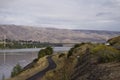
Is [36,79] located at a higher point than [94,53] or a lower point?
lower

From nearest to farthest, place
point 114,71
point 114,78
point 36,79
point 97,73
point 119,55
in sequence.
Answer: point 114,78
point 114,71
point 97,73
point 119,55
point 36,79

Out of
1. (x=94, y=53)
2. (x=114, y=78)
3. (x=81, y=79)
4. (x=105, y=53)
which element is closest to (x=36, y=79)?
(x=94, y=53)

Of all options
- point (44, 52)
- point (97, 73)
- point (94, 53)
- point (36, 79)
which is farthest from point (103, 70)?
point (44, 52)

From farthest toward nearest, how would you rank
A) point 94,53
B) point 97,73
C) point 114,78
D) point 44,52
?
point 44,52
point 94,53
point 97,73
point 114,78

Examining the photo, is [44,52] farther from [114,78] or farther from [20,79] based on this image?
[114,78]

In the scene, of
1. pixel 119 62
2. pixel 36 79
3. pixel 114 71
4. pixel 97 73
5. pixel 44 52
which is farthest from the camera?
pixel 44 52

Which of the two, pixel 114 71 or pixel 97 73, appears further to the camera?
pixel 97 73

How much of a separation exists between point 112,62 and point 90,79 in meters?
3.67

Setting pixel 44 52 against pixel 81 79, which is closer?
pixel 81 79

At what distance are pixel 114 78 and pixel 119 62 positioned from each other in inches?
187

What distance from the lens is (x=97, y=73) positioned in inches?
670

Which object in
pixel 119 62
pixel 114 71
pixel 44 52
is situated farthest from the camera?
pixel 44 52

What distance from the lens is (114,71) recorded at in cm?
1591

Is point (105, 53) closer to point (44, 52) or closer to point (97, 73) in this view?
point (97, 73)
